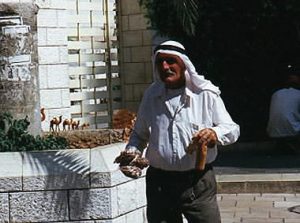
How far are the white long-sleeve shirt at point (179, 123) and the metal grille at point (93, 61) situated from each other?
731 centimetres

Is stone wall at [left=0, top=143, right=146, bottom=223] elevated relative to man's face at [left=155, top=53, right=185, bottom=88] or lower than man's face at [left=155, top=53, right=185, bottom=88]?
lower

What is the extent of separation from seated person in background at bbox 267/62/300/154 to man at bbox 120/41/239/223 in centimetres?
753

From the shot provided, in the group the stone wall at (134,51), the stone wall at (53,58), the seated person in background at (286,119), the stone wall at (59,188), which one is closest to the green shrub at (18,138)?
the stone wall at (59,188)

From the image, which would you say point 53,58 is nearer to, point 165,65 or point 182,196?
point 165,65

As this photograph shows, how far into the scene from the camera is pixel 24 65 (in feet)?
24.3

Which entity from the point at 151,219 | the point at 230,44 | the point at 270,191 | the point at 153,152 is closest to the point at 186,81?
the point at 153,152

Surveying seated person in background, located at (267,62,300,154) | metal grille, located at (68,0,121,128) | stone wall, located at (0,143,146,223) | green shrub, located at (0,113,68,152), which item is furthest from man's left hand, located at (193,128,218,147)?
seated person in background, located at (267,62,300,154)

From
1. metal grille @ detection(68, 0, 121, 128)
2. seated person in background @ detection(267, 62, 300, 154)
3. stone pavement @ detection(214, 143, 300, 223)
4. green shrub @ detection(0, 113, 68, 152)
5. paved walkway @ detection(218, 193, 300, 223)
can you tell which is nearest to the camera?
green shrub @ detection(0, 113, 68, 152)

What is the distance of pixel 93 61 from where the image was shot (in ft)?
44.6

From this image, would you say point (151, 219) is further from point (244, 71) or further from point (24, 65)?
point (244, 71)

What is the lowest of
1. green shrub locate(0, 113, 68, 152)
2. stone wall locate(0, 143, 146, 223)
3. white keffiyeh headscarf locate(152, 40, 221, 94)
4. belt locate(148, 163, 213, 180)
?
stone wall locate(0, 143, 146, 223)

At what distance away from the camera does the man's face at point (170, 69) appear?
530cm

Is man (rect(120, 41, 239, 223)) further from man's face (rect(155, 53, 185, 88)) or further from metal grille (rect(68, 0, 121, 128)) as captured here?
metal grille (rect(68, 0, 121, 128))

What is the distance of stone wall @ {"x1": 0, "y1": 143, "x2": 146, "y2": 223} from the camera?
6.29m
